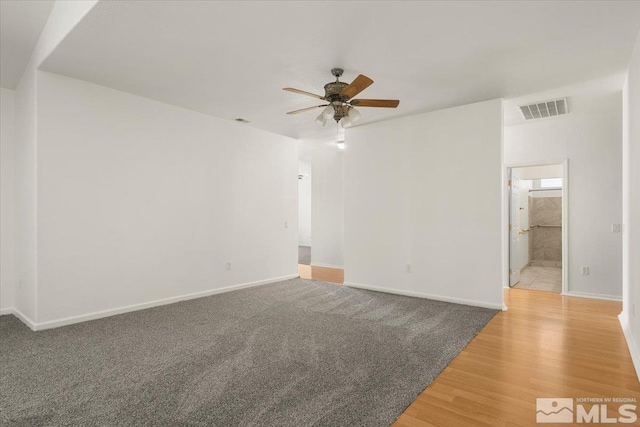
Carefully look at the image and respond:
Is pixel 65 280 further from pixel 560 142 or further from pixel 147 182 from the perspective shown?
pixel 560 142

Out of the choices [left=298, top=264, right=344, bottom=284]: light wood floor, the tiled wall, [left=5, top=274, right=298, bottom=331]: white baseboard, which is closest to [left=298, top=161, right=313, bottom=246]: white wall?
[left=298, top=264, right=344, bottom=284]: light wood floor

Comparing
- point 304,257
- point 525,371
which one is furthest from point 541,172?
point 525,371

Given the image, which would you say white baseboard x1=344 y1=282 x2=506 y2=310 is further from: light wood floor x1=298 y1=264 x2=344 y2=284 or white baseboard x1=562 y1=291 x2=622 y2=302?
white baseboard x1=562 y1=291 x2=622 y2=302

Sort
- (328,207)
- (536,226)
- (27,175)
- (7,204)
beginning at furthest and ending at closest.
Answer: (536,226)
(328,207)
(7,204)
(27,175)

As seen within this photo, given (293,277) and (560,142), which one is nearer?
(560,142)

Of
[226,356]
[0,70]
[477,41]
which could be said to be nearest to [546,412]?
[226,356]

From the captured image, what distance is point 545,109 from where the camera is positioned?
4738 mm

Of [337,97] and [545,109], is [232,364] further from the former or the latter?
[545,109]

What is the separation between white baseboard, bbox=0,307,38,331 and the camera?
3521 millimetres

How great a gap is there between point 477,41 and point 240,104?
3.06 meters

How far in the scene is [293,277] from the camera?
6480 millimetres

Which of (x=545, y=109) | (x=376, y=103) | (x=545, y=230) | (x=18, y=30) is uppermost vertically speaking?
(x=18, y=30)

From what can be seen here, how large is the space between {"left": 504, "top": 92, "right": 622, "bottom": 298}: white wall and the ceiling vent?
0.16m

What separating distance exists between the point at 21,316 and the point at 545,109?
7.44 meters
